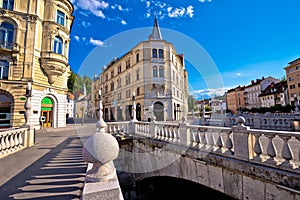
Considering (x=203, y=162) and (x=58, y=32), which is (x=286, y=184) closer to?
(x=203, y=162)

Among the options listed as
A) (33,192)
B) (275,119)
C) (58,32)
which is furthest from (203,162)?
(58,32)

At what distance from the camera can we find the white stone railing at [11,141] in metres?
4.79

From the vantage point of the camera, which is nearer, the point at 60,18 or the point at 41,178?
the point at 41,178

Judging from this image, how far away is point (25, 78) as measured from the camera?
43.0 ft

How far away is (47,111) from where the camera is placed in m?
15.1

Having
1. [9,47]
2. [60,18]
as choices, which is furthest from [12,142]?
[60,18]

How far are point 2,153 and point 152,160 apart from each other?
16.7ft

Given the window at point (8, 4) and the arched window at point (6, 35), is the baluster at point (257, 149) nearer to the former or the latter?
the arched window at point (6, 35)

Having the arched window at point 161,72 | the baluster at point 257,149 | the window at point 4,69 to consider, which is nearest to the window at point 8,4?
the window at point 4,69

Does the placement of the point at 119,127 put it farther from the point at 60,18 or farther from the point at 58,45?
the point at 60,18

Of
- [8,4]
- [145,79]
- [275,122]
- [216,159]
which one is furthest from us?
[8,4]

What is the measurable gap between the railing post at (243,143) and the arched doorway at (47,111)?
1697cm

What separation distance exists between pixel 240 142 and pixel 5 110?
1767cm

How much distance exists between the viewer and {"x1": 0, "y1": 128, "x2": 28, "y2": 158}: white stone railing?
15.7 ft
